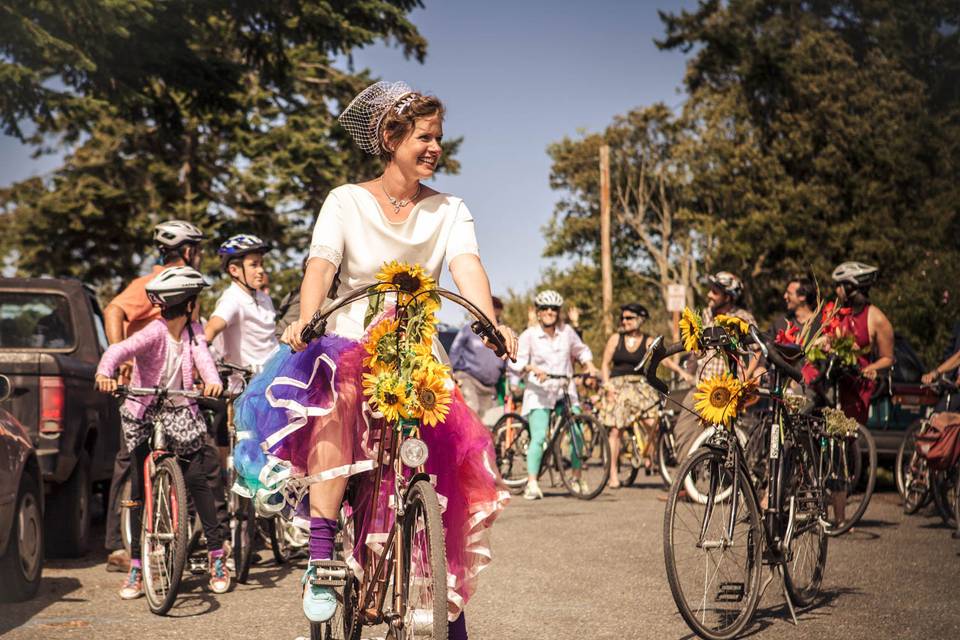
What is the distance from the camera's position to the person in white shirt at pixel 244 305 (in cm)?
920

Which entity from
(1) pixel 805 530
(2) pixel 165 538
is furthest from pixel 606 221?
(2) pixel 165 538

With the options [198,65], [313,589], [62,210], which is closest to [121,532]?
[313,589]

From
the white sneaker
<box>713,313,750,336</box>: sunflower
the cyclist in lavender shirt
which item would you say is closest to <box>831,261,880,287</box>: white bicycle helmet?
<box>713,313,750,336</box>: sunflower

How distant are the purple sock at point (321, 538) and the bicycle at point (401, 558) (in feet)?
0.28

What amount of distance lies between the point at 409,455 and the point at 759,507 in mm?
2595

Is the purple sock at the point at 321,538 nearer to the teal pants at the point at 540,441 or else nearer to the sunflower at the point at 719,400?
the sunflower at the point at 719,400

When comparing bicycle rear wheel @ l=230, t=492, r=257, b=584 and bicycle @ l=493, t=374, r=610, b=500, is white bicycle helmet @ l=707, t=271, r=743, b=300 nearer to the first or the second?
bicycle @ l=493, t=374, r=610, b=500

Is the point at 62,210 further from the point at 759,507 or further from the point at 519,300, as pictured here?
the point at 759,507

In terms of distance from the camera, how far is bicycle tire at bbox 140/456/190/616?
6965 mm

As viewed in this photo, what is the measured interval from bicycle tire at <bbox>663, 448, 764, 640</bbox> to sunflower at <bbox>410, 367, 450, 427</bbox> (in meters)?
1.73

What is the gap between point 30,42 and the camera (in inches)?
541

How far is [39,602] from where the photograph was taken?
7.41 meters

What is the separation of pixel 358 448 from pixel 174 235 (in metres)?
4.58

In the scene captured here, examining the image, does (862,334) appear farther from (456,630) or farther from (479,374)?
(479,374)
